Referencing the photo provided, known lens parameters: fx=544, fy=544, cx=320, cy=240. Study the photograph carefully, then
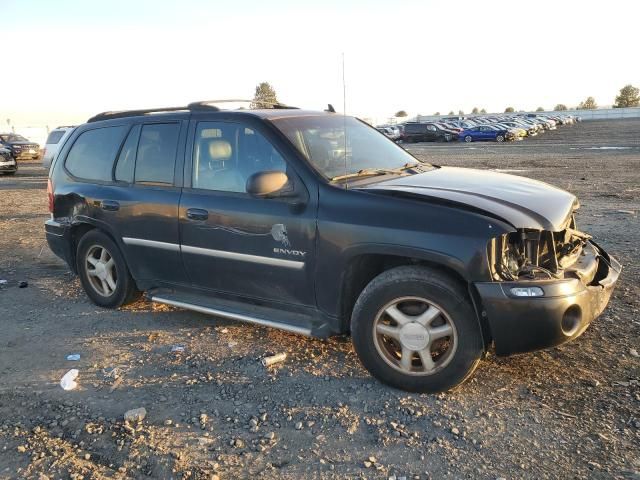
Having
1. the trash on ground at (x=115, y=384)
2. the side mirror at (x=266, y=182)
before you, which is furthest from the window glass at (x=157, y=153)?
the trash on ground at (x=115, y=384)

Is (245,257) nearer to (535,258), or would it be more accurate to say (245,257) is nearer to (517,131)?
A: (535,258)

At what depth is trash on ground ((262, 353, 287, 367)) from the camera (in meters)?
3.96

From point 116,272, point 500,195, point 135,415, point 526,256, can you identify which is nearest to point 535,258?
point 526,256

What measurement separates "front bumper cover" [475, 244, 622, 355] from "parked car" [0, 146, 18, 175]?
2123 centimetres

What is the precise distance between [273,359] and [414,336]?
1.13 meters

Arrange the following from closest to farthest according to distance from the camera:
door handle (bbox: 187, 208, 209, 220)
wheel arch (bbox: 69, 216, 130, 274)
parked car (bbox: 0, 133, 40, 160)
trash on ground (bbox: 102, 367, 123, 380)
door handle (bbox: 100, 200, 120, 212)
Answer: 1. trash on ground (bbox: 102, 367, 123, 380)
2. door handle (bbox: 187, 208, 209, 220)
3. door handle (bbox: 100, 200, 120, 212)
4. wheel arch (bbox: 69, 216, 130, 274)
5. parked car (bbox: 0, 133, 40, 160)

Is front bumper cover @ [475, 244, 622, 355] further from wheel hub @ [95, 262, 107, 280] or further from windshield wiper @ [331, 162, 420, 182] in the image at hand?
wheel hub @ [95, 262, 107, 280]

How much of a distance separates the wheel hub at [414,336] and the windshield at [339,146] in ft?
3.88

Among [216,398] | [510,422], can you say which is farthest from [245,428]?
[510,422]

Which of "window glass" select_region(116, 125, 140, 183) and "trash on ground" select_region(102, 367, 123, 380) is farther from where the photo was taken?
"window glass" select_region(116, 125, 140, 183)

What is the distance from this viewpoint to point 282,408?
3379 millimetres

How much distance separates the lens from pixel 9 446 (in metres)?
3.05

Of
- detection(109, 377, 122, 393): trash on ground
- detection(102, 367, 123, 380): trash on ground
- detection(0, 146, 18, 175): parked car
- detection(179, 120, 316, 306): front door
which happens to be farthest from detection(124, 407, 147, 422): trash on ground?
detection(0, 146, 18, 175): parked car

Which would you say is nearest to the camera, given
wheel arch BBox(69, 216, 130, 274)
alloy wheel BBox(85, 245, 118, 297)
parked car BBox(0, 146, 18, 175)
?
wheel arch BBox(69, 216, 130, 274)
